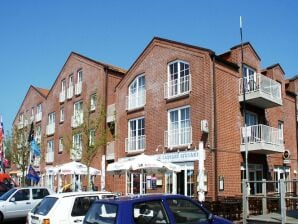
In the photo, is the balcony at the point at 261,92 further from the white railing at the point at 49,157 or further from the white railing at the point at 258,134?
the white railing at the point at 49,157

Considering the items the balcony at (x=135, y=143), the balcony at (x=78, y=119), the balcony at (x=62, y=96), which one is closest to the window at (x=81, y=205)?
the balcony at (x=135, y=143)

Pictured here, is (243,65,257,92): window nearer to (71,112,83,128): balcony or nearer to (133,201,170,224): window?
(71,112,83,128): balcony

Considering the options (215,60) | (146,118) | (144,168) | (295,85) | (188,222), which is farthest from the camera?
(295,85)

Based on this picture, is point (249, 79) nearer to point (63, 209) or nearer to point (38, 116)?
point (63, 209)

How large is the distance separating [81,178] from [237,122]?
46.9ft

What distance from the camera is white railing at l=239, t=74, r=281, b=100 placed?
75.8 feet

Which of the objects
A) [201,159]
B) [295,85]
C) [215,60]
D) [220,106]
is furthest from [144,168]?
[295,85]

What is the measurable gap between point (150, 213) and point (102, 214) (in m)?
0.96

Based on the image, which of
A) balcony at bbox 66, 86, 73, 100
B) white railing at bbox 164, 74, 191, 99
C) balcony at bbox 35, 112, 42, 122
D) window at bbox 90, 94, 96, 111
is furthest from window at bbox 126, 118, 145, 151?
balcony at bbox 35, 112, 42, 122

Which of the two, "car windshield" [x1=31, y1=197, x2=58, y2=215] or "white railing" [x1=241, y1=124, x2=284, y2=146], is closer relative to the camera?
"car windshield" [x1=31, y1=197, x2=58, y2=215]

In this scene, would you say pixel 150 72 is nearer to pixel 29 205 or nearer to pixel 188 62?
pixel 188 62

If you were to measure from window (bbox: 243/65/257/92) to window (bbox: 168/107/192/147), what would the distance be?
3.94m

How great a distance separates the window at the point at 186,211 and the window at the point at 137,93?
1746cm

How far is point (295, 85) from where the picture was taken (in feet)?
99.1
